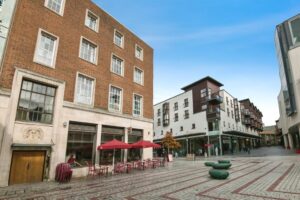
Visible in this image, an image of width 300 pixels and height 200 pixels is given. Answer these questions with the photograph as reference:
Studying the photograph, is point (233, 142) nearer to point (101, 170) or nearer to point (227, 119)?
point (227, 119)

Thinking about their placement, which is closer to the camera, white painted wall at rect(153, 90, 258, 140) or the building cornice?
the building cornice

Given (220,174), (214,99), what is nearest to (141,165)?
(220,174)

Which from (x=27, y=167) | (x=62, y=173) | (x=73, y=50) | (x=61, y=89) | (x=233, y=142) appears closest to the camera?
(x=27, y=167)

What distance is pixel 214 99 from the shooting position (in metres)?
40.8

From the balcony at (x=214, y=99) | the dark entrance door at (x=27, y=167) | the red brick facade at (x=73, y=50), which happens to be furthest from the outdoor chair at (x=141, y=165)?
the balcony at (x=214, y=99)

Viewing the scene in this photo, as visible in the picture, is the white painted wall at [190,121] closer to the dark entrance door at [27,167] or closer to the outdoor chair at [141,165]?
the outdoor chair at [141,165]

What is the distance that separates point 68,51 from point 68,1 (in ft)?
15.8

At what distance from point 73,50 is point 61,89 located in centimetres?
389

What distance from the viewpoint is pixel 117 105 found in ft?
65.0

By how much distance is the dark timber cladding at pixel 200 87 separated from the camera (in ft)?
144

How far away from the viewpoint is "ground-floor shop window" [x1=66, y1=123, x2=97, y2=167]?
48.7 ft

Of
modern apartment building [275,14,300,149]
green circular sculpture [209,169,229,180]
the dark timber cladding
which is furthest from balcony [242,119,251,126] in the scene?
green circular sculpture [209,169,229,180]

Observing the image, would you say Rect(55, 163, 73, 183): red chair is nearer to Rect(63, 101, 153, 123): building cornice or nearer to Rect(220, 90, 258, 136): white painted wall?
Rect(63, 101, 153, 123): building cornice

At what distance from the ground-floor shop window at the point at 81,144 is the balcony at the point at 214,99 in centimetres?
3074
